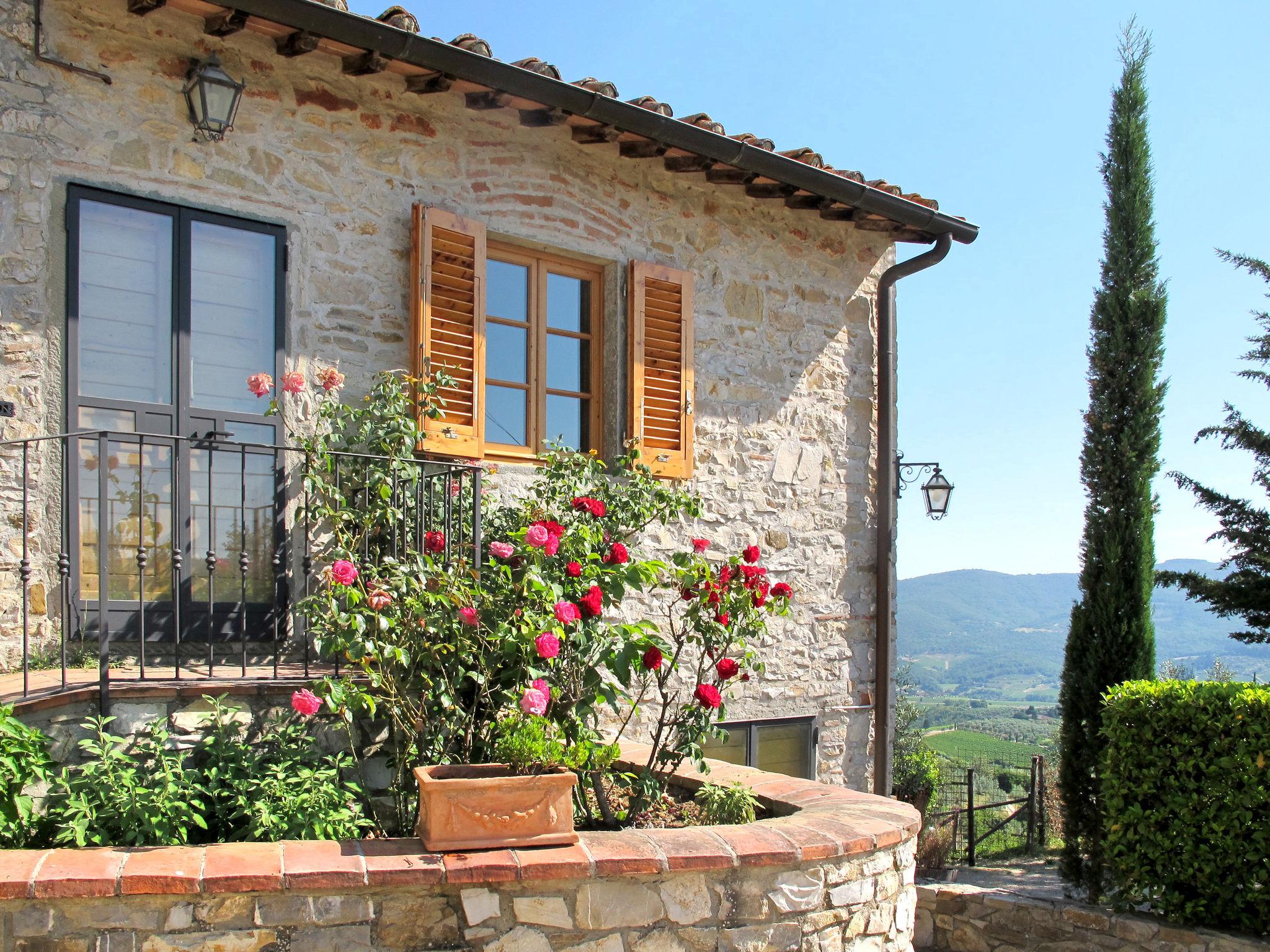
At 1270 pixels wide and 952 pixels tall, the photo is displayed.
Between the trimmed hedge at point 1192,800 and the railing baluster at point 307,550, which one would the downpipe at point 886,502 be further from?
the railing baluster at point 307,550

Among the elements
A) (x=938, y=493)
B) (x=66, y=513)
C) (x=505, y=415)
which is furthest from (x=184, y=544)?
(x=938, y=493)

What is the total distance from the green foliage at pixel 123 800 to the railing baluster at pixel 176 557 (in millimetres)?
435

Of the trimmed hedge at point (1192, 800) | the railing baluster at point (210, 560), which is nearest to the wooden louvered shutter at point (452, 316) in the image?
the railing baluster at point (210, 560)

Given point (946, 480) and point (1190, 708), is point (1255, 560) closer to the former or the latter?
point (946, 480)

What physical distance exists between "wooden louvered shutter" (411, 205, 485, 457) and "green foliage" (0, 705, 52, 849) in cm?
237

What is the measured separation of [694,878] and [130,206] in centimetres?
392

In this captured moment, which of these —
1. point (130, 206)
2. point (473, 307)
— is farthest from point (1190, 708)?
point (130, 206)

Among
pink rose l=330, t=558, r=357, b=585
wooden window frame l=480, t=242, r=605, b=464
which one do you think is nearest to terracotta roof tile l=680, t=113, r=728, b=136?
wooden window frame l=480, t=242, r=605, b=464

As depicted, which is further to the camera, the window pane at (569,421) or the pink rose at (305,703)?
→ the window pane at (569,421)

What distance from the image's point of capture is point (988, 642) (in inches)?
3984

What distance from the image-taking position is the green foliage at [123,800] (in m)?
3.45

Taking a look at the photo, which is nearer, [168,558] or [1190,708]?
[168,558]

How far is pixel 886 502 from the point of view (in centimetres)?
761

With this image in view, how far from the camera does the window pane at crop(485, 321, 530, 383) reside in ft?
19.8
